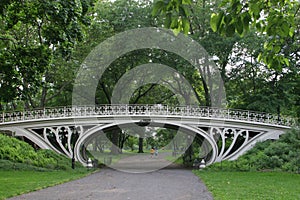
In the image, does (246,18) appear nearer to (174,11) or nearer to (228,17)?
(228,17)

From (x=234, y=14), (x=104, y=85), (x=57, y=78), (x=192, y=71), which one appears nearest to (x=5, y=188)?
(x=234, y=14)

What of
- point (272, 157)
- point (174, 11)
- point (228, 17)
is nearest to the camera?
point (228, 17)

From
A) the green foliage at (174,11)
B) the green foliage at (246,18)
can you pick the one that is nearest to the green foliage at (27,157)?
the green foliage at (174,11)

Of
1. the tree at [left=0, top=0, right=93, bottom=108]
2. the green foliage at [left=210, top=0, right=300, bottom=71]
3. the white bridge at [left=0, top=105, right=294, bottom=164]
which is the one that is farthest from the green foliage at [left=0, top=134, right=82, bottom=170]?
the green foliage at [left=210, top=0, right=300, bottom=71]

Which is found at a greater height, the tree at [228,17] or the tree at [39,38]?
the tree at [39,38]

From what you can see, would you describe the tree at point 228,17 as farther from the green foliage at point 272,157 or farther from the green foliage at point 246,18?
the green foliage at point 272,157

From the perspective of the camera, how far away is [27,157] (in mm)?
17734

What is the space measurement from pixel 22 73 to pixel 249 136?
17677 mm

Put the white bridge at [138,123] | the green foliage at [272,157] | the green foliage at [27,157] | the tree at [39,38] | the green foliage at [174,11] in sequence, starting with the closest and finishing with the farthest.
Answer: the green foliage at [174,11], the tree at [39,38], the green foliage at [27,157], the green foliage at [272,157], the white bridge at [138,123]

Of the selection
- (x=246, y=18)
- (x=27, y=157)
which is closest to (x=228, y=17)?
(x=246, y=18)

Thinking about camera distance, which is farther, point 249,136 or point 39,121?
point 249,136

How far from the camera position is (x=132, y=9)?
26391mm

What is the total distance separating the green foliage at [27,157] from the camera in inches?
664

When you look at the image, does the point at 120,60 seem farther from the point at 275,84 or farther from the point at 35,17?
the point at 35,17
